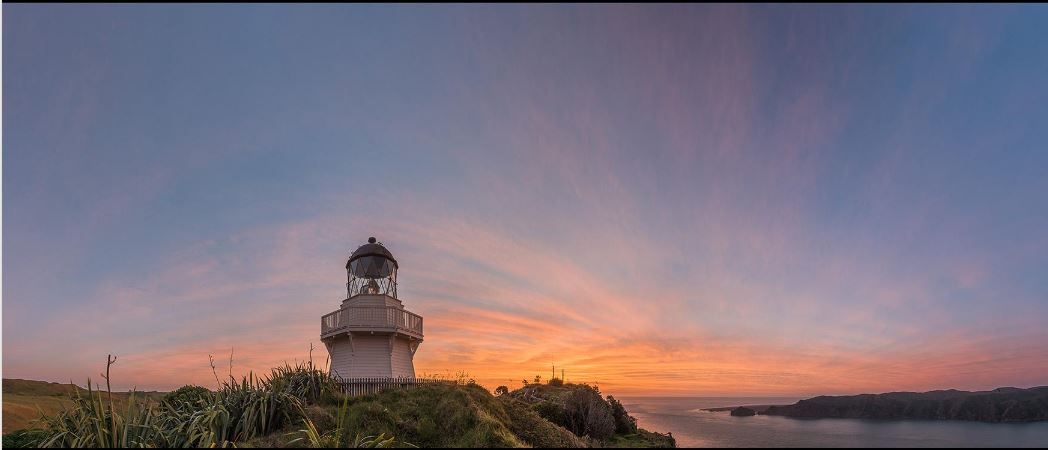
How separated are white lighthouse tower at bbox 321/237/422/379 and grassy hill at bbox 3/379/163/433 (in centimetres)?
636

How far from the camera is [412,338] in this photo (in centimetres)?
2308

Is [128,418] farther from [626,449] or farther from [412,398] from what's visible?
[626,449]

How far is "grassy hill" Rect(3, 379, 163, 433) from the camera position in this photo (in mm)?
14945

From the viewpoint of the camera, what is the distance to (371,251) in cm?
2366

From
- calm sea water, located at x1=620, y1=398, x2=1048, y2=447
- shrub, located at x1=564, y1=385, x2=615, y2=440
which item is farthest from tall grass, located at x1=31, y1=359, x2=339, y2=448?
calm sea water, located at x1=620, y1=398, x2=1048, y2=447

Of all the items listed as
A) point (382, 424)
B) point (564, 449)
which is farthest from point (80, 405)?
point (564, 449)

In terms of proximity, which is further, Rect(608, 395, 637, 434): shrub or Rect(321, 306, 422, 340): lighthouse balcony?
Rect(321, 306, 422, 340): lighthouse balcony

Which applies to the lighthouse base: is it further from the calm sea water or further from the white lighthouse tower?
the calm sea water

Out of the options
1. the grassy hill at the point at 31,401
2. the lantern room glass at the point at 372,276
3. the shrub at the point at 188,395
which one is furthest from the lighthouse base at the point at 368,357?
the grassy hill at the point at 31,401

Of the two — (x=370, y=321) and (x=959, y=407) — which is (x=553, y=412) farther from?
(x=959, y=407)

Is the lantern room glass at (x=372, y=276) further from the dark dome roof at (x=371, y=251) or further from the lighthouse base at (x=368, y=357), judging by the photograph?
the lighthouse base at (x=368, y=357)

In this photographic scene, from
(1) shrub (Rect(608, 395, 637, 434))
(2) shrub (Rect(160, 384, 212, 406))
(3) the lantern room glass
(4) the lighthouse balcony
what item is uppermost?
(3) the lantern room glass

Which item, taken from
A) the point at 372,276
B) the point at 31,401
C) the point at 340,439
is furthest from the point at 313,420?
the point at 31,401

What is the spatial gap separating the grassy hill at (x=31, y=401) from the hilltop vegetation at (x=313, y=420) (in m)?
0.49
